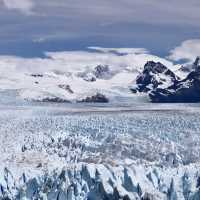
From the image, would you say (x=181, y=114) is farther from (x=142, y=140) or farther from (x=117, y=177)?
(x=117, y=177)

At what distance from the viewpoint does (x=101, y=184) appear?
83.1 metres

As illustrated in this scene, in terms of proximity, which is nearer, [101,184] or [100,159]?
[101,184]

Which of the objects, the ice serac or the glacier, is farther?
the glacier

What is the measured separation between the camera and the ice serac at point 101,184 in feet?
272

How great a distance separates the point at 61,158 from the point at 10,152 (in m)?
5.91

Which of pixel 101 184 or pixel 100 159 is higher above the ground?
pixel 100 159

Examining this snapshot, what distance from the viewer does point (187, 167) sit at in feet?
280

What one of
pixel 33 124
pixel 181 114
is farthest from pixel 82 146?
pixel 181 114

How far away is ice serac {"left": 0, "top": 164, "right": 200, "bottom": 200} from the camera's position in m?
82.9

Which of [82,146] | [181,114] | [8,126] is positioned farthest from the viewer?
[181,114]

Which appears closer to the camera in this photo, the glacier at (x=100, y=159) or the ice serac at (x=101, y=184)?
the ice serac at (x=101, y=184)

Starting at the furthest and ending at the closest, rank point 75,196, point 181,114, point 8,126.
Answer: point 181,114, point 8,126, point 75,196

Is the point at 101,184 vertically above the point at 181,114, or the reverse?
the point at 181,114

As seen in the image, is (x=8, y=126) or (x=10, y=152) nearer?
(x=10, y=152)
